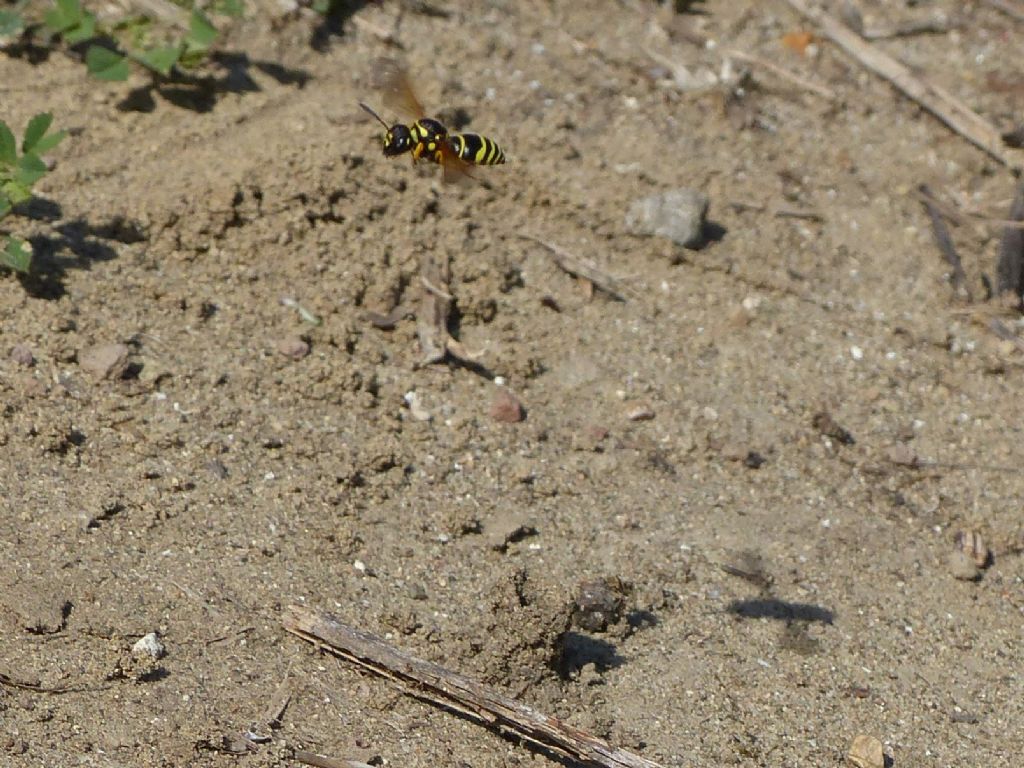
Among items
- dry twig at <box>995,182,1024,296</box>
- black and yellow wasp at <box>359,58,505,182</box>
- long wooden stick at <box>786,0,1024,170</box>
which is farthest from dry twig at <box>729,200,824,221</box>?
black and yellow wasp at <box>359,58,505,182</box>

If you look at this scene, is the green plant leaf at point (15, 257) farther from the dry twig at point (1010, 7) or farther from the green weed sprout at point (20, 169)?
the dry twig at point (1010, 7)

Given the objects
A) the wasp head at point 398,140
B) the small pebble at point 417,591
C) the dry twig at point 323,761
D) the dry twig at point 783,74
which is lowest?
the small pebble at point 417,591

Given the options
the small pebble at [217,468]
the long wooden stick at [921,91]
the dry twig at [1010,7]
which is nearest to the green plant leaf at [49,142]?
the small pebble at [217,468]

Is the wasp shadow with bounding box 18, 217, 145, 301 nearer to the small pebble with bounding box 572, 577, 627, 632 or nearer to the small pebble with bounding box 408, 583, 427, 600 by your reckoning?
the small pebble with bounding box 408, 583, 427, 600

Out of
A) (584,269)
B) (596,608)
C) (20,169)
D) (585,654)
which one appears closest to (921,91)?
(584,269)

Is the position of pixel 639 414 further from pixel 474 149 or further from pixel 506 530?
pixel 474 149

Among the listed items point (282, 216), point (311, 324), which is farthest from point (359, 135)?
point (311, 324)
